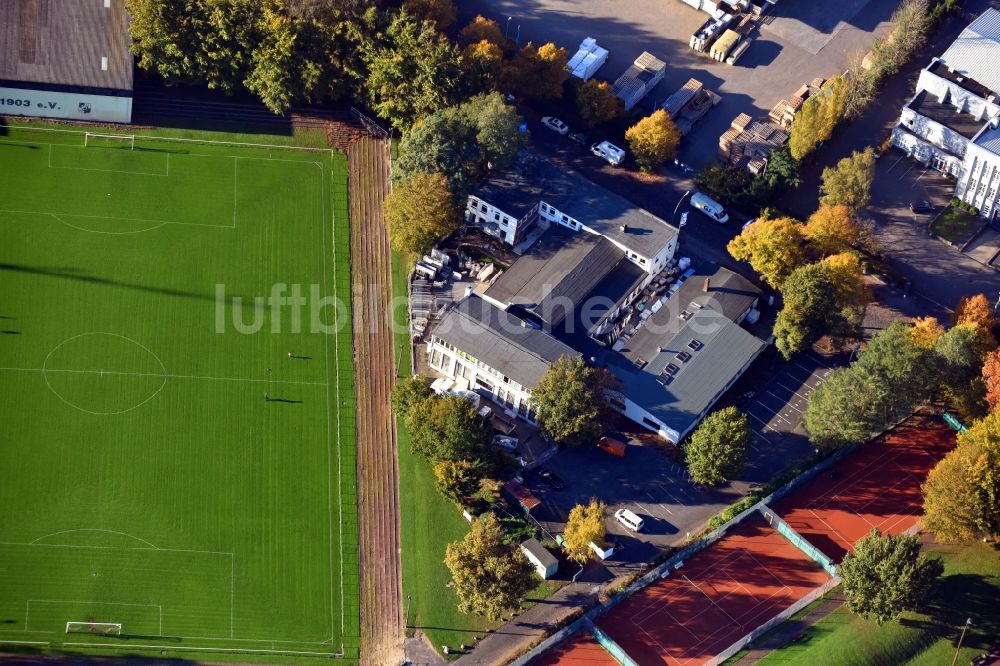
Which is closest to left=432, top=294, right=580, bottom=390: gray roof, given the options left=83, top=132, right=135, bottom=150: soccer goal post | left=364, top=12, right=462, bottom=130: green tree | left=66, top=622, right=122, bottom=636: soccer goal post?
left=364, top=12, right=462, bottom=130: green tree

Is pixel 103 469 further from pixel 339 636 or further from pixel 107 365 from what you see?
pixel 339 636

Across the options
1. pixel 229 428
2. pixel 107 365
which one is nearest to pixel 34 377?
pixel 107 365

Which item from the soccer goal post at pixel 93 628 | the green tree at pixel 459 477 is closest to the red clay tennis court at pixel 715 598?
the green tree at pixel 459 477

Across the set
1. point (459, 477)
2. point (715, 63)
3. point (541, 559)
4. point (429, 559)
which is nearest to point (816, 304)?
point (715, 63)

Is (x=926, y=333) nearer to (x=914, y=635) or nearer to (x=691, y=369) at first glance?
(x=691, y=369)

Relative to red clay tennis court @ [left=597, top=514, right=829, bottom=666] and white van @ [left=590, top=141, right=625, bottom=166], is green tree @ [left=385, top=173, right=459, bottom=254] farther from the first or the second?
red clay tennis court @ [left=597, top=514, right=829, bottom=666]

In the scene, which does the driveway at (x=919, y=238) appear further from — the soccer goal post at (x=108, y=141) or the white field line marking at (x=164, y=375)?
the soccer goal post at (x=108, y=141)
